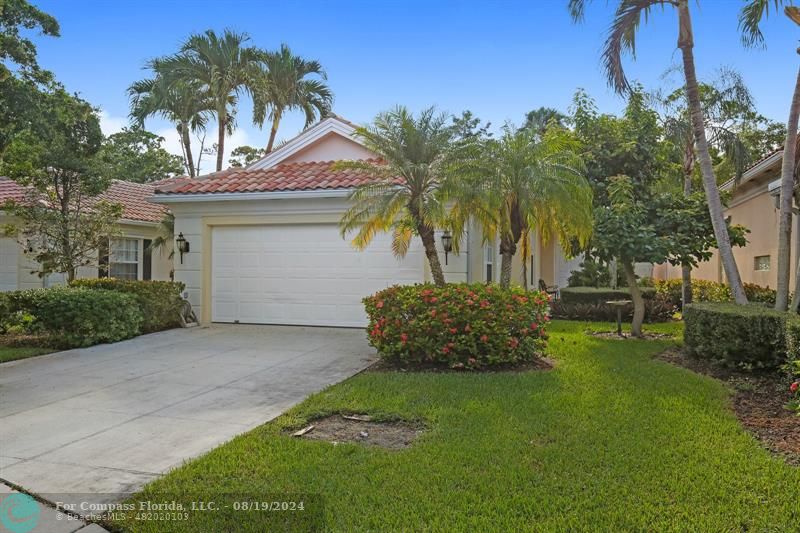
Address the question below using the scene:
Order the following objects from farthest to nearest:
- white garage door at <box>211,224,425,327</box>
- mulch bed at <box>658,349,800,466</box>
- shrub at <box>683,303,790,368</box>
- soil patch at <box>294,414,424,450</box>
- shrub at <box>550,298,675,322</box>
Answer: shrub at <box>550,298,675,322</box>
white garage door at <box>211,224,425,327</box>
shrub at <box>683,303,790,368</box>
soil patch at <box>294,414,424,450</box>
mulch bed at <box>658,349,800,466</box>

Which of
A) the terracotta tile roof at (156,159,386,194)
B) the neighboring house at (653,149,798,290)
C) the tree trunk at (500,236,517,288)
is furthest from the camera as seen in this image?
the terracotta tile roof at (156,159,386,194)

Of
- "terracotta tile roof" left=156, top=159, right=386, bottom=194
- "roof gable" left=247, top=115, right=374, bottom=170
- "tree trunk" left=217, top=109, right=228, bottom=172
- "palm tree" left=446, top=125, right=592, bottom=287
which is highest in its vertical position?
"tree trunk" left=217, top=109, right=228, bottom=172

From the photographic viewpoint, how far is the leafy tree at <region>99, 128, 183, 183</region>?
Answer: 3394 centimetres

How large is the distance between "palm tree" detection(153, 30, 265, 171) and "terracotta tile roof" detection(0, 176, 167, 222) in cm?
350

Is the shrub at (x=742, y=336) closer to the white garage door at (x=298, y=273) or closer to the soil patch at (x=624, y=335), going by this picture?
the soil patch at (x=624, y=335)

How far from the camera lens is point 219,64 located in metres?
19.6

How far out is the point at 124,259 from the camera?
17.0m

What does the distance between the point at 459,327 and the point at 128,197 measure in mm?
15213

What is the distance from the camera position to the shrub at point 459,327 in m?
7.96

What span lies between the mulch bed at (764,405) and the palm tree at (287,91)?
57.6 feet

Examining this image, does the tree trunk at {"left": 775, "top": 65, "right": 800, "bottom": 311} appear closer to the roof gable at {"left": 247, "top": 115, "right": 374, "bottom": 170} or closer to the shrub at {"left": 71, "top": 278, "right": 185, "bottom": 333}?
the roof gable at {"left": 247, "top": 115, "right": 374, "bottom": 170}

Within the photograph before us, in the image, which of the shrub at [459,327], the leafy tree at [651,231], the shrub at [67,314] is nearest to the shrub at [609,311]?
the leafy tree at [651,231]

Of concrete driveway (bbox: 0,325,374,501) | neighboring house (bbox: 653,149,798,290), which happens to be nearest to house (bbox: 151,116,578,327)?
concrete driveway (bbox: 0,325,374,501)

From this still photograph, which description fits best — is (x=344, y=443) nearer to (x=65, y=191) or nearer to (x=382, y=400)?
(x=382, y=400)
